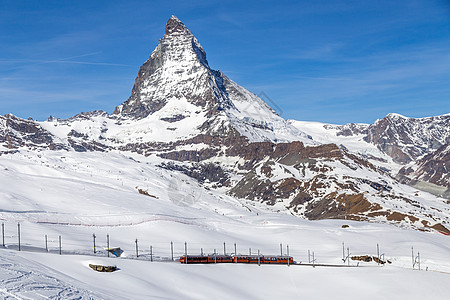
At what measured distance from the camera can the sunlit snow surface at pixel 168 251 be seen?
6788cm

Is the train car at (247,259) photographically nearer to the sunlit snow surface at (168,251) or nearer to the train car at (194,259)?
the sunlit snow surface at (168,251)

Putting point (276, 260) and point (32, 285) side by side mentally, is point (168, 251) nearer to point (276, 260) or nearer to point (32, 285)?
point (276, 260)

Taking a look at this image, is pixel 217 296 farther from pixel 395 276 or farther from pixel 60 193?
pixel 60 193

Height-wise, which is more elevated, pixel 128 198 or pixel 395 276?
pixel 128 198

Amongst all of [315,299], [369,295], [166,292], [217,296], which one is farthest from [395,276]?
[166,292]

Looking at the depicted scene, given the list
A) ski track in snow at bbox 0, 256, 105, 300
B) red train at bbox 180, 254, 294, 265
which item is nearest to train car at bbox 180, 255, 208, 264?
red train at bbox 180, 254, 294, 265

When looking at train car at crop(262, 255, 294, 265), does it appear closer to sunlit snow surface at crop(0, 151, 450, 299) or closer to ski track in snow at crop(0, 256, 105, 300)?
sunlit snow surface at crop(0, 151, 450, 299)

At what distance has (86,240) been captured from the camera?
109 metres

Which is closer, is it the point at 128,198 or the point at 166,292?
the point at 166,292

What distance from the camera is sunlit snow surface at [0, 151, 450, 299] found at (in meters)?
67.9

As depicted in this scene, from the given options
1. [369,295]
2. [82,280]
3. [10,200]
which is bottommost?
[369,295]

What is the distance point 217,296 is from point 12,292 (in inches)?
1296

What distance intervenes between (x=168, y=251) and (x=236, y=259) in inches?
612

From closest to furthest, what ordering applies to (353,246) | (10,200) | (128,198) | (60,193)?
(353,246) < (10,200) < (60,193) < (128,198)
